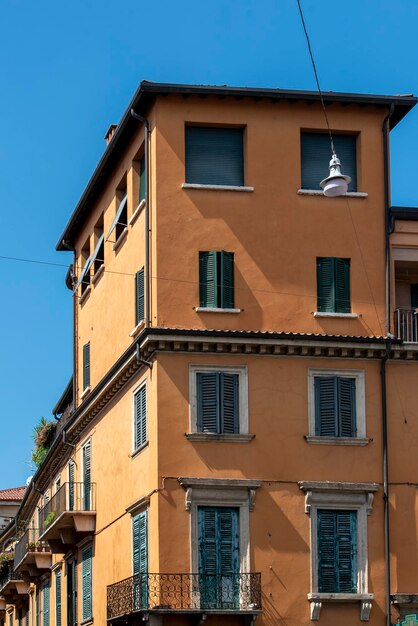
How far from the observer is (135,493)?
1649 inches

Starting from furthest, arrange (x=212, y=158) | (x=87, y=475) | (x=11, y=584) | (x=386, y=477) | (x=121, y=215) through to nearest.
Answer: (x=11, y=584) → (x=87, y=475) → (x=121, y=215) → (x=212, y=158) → (x=386, y=477)

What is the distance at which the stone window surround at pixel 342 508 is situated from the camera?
130 feet

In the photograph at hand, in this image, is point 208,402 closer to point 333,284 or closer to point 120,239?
point 333,284

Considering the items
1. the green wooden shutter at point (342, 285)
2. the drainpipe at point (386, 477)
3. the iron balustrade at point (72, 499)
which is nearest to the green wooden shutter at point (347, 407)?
the drainpipe at point (386, 477)

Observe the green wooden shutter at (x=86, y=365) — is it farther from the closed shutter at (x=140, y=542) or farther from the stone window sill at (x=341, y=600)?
the stone window sill at (x=341, y=600)

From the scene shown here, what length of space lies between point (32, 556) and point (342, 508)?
21.1 metres

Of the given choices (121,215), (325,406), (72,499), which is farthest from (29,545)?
(325,406)

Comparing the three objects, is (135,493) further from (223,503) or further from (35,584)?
(35,584)

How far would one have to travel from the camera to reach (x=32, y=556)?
58.6 meters

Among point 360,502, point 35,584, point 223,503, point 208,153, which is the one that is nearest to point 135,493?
point 223,503

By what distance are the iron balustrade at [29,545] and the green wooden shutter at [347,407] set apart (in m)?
20.0

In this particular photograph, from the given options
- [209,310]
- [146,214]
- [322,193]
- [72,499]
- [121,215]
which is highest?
[121,215]

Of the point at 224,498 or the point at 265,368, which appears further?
the point at 265,368

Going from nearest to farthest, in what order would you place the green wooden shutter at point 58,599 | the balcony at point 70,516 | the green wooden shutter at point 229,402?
the green wooden shutter at point 229,402 → the balcony at point 70,516 → the green wooden shutter at point 58,599
